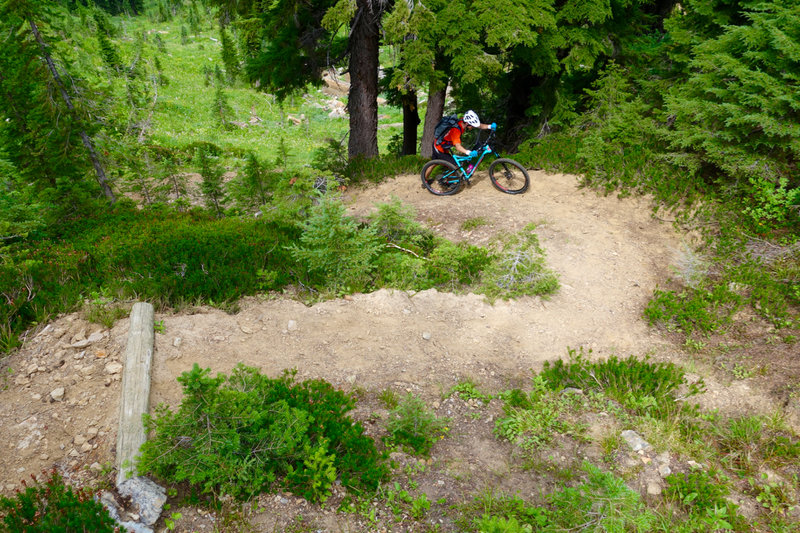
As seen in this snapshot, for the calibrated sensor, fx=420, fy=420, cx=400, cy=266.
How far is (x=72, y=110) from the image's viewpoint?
10.7m

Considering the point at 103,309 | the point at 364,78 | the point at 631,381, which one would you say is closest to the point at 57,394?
the point at 103,309

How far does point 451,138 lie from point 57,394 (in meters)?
8.74

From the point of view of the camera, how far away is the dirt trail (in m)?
4.44

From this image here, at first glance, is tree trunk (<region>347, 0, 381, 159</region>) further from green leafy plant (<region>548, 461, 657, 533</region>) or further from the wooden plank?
green leafy plant (<region>548, 461, 657, 533</region>)

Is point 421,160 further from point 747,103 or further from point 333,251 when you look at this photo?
point 747,103

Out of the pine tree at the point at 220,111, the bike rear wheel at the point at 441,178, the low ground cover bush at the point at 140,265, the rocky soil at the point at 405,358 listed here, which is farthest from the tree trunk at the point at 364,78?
the pine tree at the point at 220,111

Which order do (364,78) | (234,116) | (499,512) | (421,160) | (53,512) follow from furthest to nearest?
(234,116) < (421,160) < (364,78) < (499,512) < (53,512)

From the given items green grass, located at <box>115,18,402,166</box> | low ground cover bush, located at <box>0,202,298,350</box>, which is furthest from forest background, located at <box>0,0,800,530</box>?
green grass, located at <box>115,18,402,166</box>

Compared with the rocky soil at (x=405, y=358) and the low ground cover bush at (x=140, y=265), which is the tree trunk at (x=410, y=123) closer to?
the rocky soil at (x=405, y=358)

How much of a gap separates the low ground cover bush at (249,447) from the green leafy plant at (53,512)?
42 cm

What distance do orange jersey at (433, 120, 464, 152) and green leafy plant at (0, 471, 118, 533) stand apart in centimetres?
914

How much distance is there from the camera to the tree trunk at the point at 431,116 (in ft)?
41.1

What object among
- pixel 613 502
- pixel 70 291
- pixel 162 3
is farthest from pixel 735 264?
pixel 162 3

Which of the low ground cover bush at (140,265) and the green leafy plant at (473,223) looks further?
the green leafy plant at (473,223)
